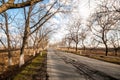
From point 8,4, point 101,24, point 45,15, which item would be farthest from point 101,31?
point 8,4

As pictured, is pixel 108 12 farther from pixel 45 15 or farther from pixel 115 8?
pixel 45 15

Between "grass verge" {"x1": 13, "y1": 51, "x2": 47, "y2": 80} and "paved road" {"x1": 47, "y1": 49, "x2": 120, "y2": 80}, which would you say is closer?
"grass verge" {"x1": 13, "y1": 51, "x2": 47, "y2": 80}

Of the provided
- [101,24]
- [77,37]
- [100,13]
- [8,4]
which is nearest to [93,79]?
[8,4]

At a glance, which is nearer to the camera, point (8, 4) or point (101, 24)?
point (8, 4)

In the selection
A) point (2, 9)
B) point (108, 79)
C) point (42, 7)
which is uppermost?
point (42, 7)

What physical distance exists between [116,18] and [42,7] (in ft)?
30.4

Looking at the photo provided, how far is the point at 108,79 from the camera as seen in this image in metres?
11.0

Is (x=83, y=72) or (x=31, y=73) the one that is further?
(x=83, y=72)

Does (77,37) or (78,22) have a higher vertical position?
(78,22)

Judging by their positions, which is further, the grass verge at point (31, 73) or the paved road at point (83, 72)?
the paved road at point (83, 72)

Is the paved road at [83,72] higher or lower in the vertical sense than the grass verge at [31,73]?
lower

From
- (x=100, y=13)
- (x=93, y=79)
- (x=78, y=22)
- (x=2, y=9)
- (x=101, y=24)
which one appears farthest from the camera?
(x=78, y=22)

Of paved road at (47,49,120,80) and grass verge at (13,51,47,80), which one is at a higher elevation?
grass verge at (13,51,47,80)

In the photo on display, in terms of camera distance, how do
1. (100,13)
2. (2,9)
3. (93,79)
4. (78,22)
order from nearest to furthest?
1. (2,9)
2. (93,79)
3. (100,13)
4. (78,22)
